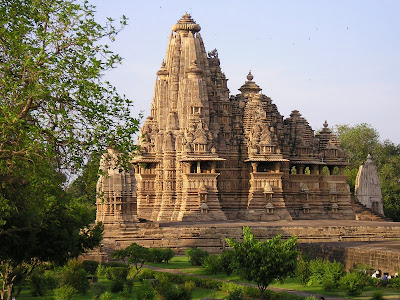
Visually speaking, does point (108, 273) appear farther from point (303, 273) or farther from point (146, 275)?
point (303, 273)

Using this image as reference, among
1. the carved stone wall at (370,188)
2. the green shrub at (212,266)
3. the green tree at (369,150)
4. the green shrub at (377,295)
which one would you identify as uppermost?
the green tree at (369,150)

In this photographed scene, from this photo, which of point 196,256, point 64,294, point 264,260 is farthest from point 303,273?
point 64,294

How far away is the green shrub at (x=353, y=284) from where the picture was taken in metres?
26.2

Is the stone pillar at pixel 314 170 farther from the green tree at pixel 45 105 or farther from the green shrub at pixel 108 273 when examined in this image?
the green tree at pixel 45 105

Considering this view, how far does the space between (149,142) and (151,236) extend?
13.4 metres

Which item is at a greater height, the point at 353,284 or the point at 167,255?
the point at 167,255

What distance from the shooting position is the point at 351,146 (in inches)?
3260

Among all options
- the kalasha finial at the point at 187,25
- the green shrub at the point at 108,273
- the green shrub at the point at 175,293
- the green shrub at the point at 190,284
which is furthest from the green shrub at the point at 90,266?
the kalasha finial at the point at 187,25

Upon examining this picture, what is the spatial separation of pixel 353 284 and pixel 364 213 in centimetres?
3059

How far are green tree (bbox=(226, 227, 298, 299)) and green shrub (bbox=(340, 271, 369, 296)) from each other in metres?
2.10

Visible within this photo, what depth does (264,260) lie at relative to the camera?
82.2ft

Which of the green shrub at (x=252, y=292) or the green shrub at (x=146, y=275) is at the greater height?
the green shrub at (x=146, y=275)

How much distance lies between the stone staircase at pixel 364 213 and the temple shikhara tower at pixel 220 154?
0.92 meters

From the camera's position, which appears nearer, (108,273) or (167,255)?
(108,273)
